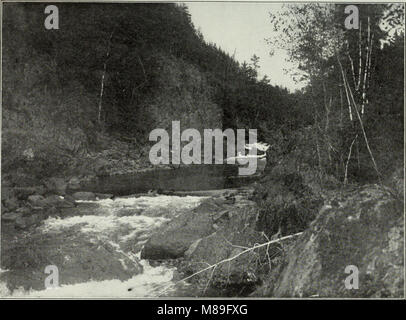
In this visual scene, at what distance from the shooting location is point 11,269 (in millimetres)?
5797

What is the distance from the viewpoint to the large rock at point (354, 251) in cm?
468

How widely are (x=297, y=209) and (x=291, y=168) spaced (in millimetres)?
854

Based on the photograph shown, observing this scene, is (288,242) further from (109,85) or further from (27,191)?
(109,85)

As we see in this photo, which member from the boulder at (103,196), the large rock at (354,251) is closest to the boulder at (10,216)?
the boulder at (103,196)

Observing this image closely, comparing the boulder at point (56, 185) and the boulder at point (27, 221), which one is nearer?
the boulder at point (27, 221)

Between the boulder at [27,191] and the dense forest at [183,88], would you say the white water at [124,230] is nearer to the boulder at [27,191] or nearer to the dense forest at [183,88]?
the boulder at [27,191]

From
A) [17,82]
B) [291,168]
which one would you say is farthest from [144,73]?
[291,168]

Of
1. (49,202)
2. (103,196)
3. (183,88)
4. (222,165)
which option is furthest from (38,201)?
(183,88)

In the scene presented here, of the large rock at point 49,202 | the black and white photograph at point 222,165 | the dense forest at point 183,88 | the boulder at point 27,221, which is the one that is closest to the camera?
the black and white photograph at point 222,165

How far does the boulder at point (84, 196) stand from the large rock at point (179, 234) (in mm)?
2036

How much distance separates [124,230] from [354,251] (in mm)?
3975

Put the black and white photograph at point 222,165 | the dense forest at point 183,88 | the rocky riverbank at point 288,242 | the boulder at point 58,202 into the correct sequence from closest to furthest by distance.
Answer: the rocky riverbank at point 288,242 < the black and white photograph at point 222,165 < the dense forest at point 183,88 < the boulder at point 58,202

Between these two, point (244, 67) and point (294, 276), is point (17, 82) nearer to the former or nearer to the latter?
point (244, 67)

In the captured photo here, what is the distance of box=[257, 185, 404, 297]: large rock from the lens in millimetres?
4676
